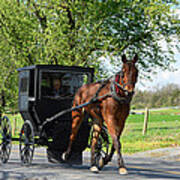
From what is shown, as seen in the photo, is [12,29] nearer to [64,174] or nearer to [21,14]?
[21,14]

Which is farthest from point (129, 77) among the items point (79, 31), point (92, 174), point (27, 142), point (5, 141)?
point (79, 31)

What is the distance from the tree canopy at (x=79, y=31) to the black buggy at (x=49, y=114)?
24.5 ft

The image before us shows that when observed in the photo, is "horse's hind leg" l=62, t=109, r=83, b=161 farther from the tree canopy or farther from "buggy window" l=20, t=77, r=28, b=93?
the tree canopy

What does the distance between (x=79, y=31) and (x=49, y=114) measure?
8.91 m

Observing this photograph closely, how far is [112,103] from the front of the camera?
364 inches

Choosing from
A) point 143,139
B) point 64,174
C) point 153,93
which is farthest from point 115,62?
point 153,93

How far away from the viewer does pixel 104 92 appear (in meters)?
9.66

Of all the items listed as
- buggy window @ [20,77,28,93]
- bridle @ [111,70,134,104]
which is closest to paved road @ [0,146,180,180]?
bridle @ [111,70,134,104]

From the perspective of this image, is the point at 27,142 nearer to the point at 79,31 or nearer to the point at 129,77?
the point at 129,77

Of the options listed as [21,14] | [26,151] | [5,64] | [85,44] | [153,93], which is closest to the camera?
[26,151]

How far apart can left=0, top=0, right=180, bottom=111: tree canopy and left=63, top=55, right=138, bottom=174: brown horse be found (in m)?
A: 8.94

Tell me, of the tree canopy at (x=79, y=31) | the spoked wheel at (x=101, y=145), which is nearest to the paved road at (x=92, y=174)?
the spoked wheel at (x=101, y=145)

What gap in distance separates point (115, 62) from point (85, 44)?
230 centimetres

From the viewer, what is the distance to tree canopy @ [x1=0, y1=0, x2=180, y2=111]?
19.8 meters
